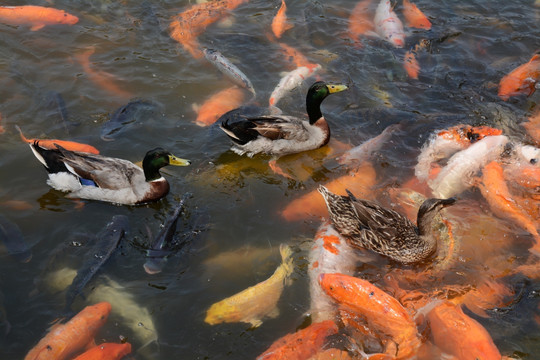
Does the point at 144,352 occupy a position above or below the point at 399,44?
below

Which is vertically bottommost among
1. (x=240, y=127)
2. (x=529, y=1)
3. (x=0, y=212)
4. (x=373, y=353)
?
(x=373, y=353)

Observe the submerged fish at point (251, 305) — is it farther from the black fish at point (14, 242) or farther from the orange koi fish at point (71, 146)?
the orange koi fish at point (71, 146)

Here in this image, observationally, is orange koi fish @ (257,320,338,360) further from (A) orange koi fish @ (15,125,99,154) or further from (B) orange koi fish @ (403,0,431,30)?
(B) orange koi fish @ (403,0,431,30)

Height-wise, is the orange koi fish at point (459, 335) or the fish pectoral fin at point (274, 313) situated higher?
the orange koi fish at point (459, 335)

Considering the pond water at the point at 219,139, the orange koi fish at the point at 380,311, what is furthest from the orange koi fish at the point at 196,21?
the orange koi fish at the point at 380,311

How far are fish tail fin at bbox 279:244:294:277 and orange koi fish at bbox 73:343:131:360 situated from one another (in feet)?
6.59

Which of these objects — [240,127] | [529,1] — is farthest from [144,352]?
[529,1]

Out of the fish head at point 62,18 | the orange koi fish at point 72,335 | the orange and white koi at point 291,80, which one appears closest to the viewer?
the orange koi fish at point 72,335

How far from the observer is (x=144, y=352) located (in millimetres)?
5195

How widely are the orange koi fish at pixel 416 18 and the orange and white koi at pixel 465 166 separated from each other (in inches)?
166


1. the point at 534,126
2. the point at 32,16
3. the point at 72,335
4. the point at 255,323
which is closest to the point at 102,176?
the point at 72,335

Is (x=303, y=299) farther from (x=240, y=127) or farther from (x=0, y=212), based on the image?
(x=0, y=212)

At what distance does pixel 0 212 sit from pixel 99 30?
204 inches

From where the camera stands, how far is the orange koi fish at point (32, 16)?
10.1 m
